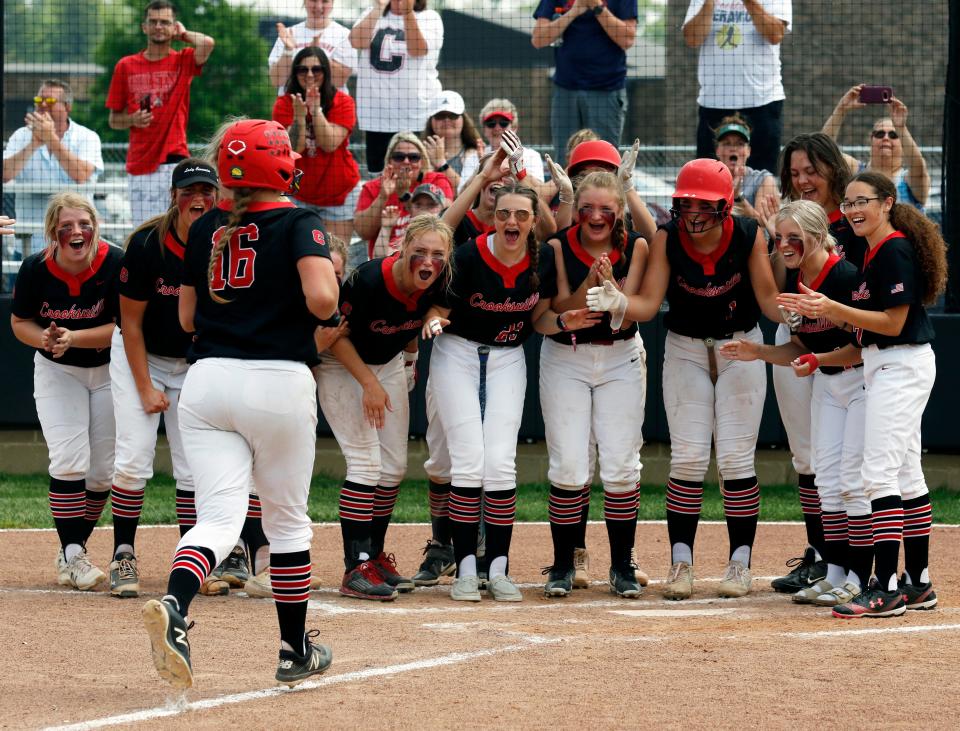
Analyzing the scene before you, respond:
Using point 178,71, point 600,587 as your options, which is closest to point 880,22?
point 178,71

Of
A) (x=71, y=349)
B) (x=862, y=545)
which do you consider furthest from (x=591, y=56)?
(x=862, y=545)

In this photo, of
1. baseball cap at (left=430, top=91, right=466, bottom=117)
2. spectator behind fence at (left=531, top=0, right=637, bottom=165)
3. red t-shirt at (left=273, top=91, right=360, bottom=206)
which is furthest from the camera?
spectator behind fence at (left=531, top=0, right=637, bottom=165)

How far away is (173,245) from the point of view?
650 centimetres

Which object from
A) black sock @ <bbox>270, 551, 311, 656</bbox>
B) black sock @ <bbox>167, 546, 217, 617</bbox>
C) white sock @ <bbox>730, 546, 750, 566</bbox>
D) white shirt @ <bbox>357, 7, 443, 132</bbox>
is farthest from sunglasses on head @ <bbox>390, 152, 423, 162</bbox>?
black sock @ <bbox>167, 546, 217, 617</bbox>

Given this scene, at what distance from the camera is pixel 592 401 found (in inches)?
268

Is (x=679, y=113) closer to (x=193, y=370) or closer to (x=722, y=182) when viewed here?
(x=722, y=182)

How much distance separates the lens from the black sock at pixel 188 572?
4492mm

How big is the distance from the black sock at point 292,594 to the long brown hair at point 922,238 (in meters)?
3.04

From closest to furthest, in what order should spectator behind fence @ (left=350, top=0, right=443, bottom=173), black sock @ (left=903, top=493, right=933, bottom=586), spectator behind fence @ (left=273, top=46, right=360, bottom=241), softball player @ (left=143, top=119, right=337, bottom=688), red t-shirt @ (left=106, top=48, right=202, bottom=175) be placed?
1. softball player @ (left=143, top=119, right=337, bottom=688)
2. black sock @ (left=903, top=493, right=933, bottom=586)
3. spectator behind fence @ (left=273, top=46, right=360, bottom=241)
4. red t-shirt @ (left=106, top=48, right=202, bottom=175)
5. spectator behind fence @ (left=350, top=0, right=443, bottom=173)

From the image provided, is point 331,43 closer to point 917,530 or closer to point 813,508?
point 813,508

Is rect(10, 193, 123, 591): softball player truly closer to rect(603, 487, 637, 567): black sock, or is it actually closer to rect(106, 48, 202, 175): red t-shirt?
rect(603, 487, 637, 567): black sock

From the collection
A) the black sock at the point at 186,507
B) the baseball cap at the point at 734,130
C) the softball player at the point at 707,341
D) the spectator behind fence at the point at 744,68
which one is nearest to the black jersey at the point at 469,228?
the softball player at the point at 707,341

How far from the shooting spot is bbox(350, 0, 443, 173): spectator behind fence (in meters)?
11.0

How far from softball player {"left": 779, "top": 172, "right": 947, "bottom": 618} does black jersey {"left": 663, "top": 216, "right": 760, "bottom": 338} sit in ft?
1.89
